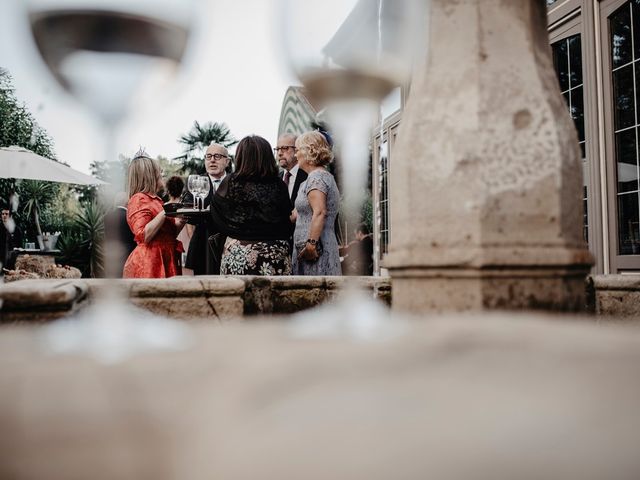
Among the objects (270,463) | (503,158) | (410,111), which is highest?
(410,111)

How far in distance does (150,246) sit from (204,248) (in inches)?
27.5

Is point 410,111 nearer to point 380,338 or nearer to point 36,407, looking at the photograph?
point 380,338

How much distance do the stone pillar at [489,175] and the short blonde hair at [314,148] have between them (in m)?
2.15

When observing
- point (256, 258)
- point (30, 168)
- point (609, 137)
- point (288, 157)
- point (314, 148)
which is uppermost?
point (30, 168)

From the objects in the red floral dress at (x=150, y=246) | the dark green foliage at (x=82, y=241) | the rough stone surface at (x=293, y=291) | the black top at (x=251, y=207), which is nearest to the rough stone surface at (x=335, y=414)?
the rough stone surface at (x=293, y=291)

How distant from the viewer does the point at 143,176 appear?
371 centimetres

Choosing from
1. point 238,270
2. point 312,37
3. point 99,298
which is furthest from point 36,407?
point 238,270

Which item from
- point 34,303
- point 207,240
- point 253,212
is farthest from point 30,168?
point 34,303

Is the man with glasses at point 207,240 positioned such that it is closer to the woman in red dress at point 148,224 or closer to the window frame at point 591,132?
the woman in red dress at point 148,224

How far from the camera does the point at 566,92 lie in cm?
537

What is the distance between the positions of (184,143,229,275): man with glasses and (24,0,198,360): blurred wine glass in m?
3.12

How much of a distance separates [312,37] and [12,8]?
402mm

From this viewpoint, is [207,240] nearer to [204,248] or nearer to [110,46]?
[204,248]

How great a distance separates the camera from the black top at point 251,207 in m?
3.10
